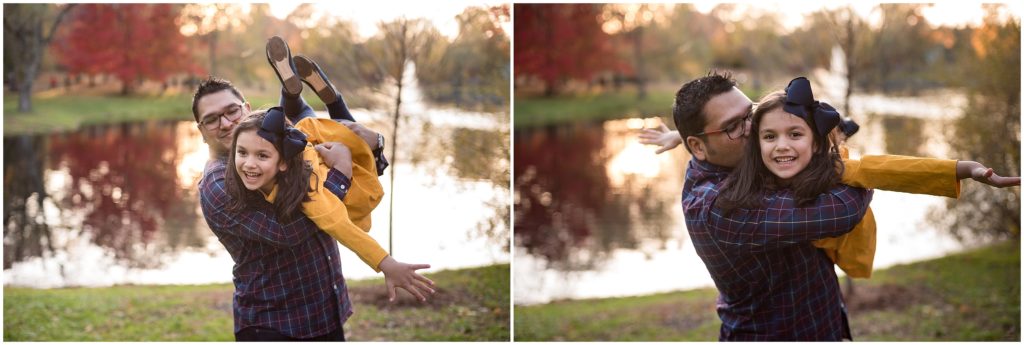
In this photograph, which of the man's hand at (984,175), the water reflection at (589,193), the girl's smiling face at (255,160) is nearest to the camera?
the man's hand at (984,175)

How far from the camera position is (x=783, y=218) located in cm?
294

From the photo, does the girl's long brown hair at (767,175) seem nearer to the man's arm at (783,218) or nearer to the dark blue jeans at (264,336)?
the man's arm at (783,218)

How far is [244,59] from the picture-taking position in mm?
6648

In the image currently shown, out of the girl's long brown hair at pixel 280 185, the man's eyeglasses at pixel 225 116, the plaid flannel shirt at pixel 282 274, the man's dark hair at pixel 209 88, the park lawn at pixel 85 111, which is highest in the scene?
the park lawn at pixel 85 111

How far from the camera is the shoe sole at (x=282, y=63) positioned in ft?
11.2

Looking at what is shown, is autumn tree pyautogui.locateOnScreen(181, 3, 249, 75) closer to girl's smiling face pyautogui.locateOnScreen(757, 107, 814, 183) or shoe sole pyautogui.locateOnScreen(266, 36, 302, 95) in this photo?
shoe sole pyautogui.locateOnScreen(266, 36, 302, 95)

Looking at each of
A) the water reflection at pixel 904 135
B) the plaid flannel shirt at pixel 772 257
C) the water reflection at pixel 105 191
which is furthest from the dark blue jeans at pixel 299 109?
the water reflection at pixel 904 135

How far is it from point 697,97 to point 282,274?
1.41 metres

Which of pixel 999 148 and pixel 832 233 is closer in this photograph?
pixel 832 233

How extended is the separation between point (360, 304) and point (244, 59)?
1680mm

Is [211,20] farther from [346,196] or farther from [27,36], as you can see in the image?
[346,196]

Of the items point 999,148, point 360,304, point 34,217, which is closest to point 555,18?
point 360,304

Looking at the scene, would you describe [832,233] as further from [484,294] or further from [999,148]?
[999,148]

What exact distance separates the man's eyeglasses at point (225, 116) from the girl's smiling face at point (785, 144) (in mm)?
1627
